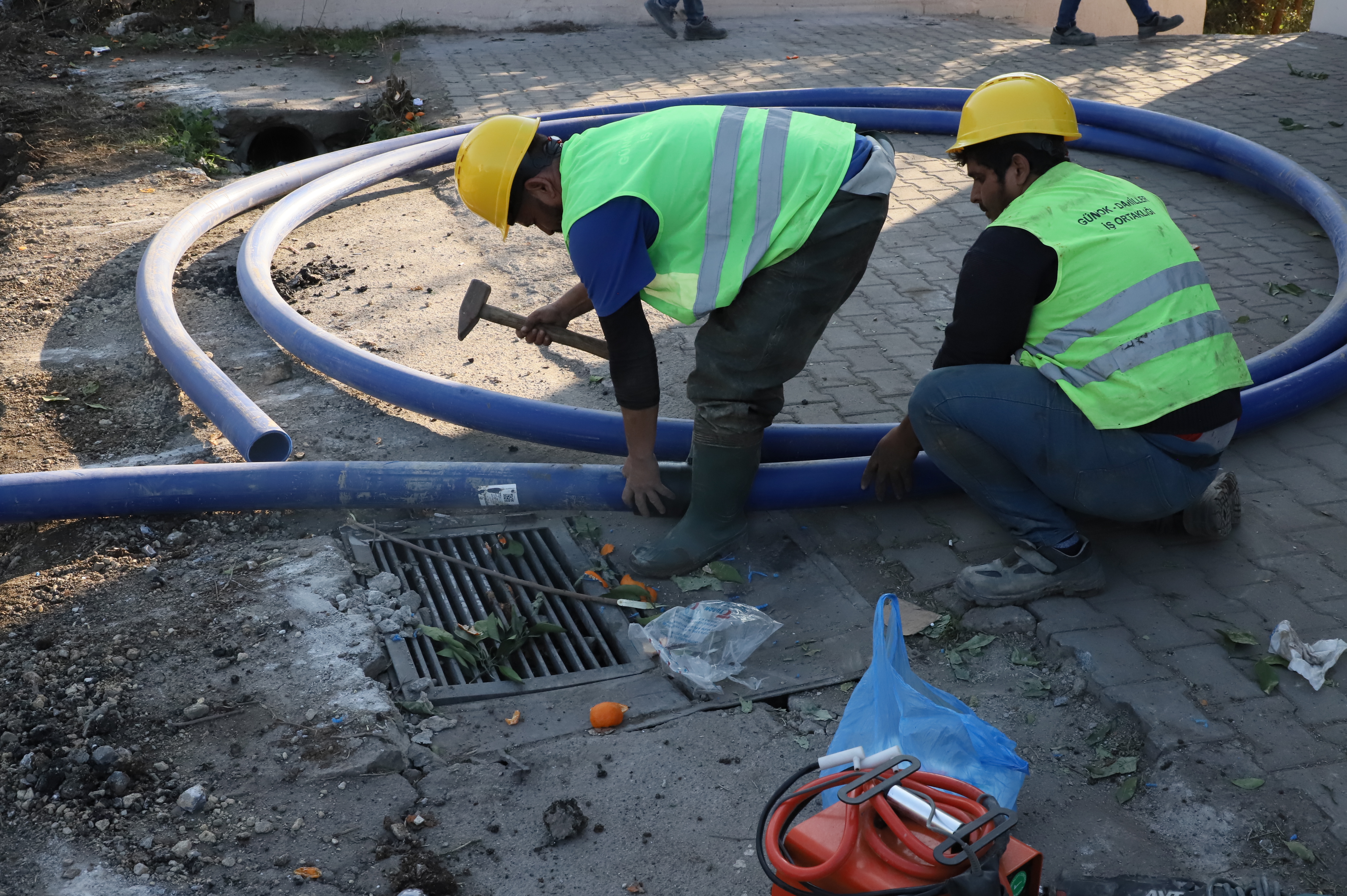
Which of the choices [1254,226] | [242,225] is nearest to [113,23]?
[242,225]

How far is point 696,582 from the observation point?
340cm

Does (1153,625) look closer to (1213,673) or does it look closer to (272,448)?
(1213,673)

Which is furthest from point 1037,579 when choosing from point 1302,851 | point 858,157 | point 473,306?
point 473,306

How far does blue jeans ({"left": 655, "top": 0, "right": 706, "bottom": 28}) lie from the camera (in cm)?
1027

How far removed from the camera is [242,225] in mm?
6277

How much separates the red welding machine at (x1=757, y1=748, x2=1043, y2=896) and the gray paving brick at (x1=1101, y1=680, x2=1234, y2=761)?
0.83 metres

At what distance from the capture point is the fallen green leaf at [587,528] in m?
3.66

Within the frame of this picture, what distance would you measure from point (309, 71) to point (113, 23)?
2.64 meters

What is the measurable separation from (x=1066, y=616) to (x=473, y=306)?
2135 millimetres

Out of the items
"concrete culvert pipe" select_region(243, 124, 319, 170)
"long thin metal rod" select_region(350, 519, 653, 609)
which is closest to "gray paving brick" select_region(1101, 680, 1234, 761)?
"long thin metal rod" select_region(350, 519, 653, 609)

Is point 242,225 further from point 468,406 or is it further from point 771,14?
point 771,14

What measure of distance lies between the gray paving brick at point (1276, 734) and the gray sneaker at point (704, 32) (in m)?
8.93

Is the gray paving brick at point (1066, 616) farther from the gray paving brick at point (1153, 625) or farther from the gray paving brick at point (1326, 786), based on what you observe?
the gray paving brick at point (1326, 786)

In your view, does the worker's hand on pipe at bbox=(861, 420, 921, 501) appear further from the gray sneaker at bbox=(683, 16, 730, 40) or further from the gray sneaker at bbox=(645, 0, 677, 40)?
the gray sneaker at bbox=(645, 0, 677, 40)
